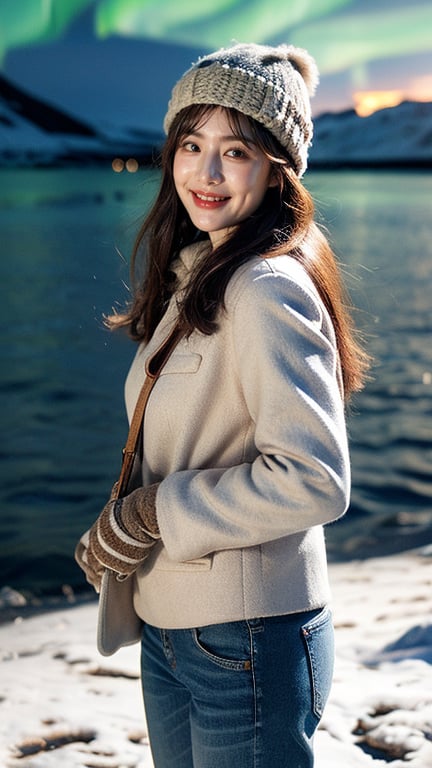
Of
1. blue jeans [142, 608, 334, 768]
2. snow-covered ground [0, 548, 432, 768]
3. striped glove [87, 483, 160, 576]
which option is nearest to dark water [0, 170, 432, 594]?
striped glove [87, 483, 160, 576]

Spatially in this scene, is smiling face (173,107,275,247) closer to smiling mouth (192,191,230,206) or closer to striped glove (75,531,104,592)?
smiling mouth (192,191,230,206)

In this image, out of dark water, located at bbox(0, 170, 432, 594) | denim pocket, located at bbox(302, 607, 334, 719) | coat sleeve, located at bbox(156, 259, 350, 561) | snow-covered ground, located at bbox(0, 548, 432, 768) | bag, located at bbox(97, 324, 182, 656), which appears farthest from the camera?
dark water, located at bbox(0, 170, 432, 594)

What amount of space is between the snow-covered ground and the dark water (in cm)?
96

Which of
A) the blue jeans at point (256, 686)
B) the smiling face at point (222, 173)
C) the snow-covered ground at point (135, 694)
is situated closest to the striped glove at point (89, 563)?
the blue jeans at point (256, 686)

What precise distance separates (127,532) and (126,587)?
19 cm

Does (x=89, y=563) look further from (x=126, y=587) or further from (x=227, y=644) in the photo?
(x=227, y=644)

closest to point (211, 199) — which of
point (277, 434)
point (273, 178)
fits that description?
point (273, 178)

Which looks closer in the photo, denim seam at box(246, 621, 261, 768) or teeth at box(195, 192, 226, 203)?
denim seam at box(246, 621, 261, 768)

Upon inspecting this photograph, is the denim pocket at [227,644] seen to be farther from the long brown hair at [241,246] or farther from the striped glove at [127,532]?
the long brown hair at [241,246]

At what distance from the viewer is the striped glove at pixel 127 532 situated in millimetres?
1604

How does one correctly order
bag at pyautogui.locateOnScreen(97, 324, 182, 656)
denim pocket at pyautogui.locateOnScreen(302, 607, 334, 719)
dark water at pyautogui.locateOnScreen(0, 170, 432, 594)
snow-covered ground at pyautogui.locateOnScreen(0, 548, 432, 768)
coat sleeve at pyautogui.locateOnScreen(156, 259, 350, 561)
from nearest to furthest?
1. coat sleeve at pyautogui.locateOnScreen(156, 259, 350, 561)
2. denim pocket at pyautogui.locateOnScreen(302, 607, 334, 719)
3. bag at pyautogui.locateOnScreen(97, 324, 182, 656)
4. snow-covered ground at pyautogui.locateOnScreen(0, 548, 432, 768)
5. dark water at pyautogui.locateOnScreen(0, 170, 432, 594)

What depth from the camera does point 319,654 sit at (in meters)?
1.59

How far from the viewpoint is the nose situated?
1.63m

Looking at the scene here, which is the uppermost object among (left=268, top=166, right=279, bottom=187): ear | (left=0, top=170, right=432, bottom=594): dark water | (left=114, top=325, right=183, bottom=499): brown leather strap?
(left=268, top=166, right=279, bottom=187): ear
